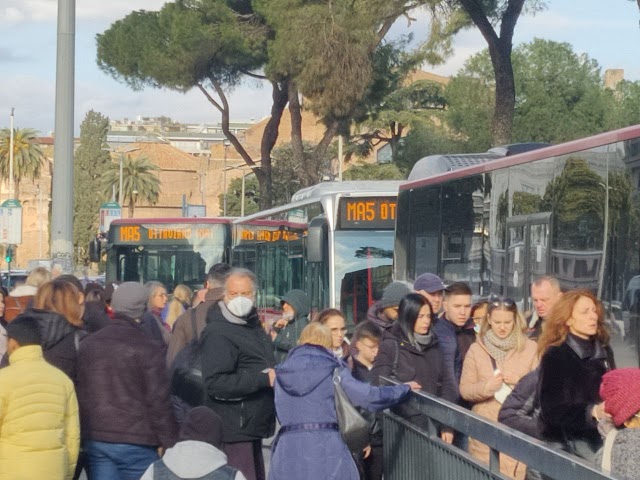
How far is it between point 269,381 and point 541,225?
3949 millimetres

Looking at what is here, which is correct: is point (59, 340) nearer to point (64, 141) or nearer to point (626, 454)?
point (626, 454)

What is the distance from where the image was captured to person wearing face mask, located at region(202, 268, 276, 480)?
7.11m

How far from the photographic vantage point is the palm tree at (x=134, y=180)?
102250mm

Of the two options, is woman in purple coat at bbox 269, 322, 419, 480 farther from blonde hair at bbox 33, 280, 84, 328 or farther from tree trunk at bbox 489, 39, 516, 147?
tree trunk at bbox 489, 39, 516, 147

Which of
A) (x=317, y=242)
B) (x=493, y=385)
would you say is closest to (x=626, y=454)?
(x=493, y=385)

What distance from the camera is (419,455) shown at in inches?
259

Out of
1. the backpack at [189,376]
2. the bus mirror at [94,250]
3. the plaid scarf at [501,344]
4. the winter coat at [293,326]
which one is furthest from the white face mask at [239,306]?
the bus mirror at [94,250]

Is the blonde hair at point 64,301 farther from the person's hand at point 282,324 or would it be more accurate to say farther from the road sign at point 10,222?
the road sign at point 10,222

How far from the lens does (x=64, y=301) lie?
7.79 metres

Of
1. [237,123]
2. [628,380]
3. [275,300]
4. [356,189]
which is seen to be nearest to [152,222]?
[275,300]

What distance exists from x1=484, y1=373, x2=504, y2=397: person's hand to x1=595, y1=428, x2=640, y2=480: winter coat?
2.81m

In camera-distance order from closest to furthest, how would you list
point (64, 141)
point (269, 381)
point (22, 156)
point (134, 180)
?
1. point (269, 381)
2. point (64, 141)
3. point (22, 156)
4. point (134, 180)

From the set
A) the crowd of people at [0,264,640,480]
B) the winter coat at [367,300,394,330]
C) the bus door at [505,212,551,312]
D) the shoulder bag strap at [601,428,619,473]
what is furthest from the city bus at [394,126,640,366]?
the shoulder bag strap at [601,428,619,473]

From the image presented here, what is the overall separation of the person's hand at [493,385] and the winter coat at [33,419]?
7.25 ft
